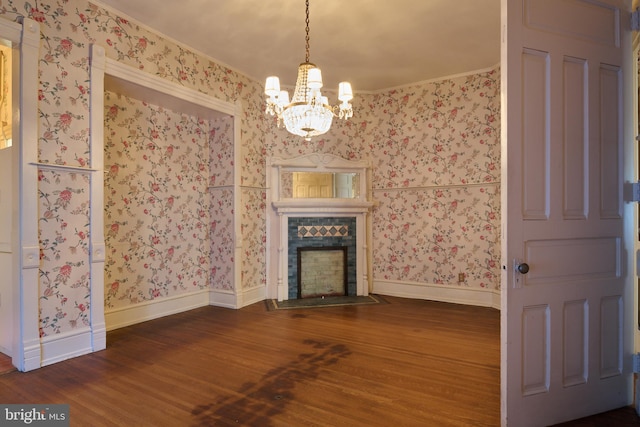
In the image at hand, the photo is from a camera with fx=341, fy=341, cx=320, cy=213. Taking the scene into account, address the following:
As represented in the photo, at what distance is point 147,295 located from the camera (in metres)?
3.93

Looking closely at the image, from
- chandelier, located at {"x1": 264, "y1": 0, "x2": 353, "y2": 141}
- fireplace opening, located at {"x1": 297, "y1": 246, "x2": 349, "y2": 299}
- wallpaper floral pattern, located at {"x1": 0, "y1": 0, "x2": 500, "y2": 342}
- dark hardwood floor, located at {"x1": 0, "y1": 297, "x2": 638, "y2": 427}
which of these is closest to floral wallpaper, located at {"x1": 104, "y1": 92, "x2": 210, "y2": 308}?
wallpaper floral pattern, located at {"x1": 0, "y1": 0, "x2": 500, "y2": 342}

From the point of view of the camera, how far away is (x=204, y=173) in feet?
15.0

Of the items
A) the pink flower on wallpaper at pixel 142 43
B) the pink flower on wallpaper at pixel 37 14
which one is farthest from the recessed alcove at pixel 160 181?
the pink flower on wallpaper at pixel 37 14

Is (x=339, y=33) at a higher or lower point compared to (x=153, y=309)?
higher

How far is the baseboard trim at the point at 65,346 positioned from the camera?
8.84 ft

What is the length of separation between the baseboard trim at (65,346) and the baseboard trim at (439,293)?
12.1 feet

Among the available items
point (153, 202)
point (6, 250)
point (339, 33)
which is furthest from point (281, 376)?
point (339, 33)

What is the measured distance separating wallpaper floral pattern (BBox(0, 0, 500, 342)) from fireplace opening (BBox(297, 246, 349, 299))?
0.57 meters

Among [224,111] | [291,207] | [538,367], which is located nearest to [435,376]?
[538,367]

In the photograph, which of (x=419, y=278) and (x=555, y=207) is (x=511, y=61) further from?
(x=419, y=278)

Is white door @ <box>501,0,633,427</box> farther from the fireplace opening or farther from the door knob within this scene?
the fireplace opening

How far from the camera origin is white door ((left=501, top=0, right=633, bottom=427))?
1.80 meters

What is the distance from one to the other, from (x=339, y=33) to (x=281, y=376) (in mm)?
3280

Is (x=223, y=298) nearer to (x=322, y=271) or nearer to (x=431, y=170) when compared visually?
(x=322, y=271)
